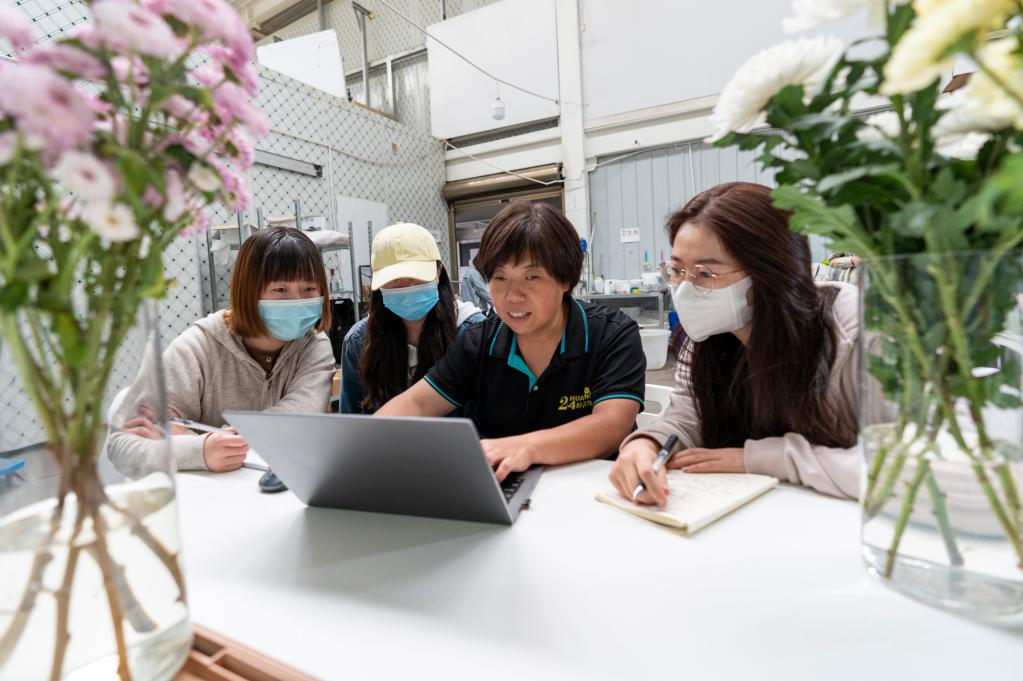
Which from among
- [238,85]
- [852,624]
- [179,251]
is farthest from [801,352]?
[179,251]

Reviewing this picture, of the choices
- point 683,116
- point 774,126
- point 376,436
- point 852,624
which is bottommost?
point 852,624

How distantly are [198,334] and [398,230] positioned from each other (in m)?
0.69

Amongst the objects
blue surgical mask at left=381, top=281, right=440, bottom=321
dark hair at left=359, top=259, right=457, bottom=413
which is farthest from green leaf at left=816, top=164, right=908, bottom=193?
dark hair at left=359, top=259, right=457, bottom=413

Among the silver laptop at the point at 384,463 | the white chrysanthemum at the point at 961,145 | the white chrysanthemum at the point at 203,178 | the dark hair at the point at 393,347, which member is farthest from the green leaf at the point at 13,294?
the dark hair at the point at 393,347

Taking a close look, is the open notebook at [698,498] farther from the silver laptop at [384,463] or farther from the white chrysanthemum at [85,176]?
the white chrysanthemum at [85,176]

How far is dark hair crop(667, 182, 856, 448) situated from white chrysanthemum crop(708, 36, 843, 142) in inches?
20.7

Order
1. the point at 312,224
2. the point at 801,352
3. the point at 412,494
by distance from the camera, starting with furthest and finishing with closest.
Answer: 1. the point at 312,224
2. the point at 801,352
3. the point at 412,494

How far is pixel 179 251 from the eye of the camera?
11.0 ft

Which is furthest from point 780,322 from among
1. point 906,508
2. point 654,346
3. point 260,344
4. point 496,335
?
point 654,346

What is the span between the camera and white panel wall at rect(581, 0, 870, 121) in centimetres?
430

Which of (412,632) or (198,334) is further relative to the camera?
(198,334)

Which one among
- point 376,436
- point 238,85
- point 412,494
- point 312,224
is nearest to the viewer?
point 238,85

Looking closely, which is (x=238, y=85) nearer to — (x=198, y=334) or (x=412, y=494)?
(x=412, y=494)

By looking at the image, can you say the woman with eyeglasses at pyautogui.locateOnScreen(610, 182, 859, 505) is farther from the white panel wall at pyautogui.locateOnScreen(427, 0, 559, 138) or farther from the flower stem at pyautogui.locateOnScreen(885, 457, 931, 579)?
the white panel wall at pyautogui.locateOnScreen(427, 0, 559, 138)
